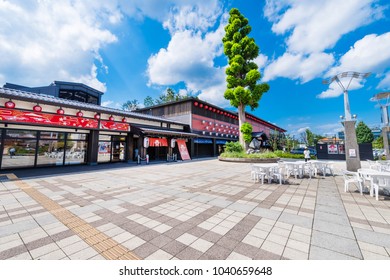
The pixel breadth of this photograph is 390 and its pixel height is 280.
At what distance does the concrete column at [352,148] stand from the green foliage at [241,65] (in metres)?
9.56

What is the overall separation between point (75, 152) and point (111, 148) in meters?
2.81

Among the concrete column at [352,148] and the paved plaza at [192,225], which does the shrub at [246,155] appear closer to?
the concrete column at [352,148]

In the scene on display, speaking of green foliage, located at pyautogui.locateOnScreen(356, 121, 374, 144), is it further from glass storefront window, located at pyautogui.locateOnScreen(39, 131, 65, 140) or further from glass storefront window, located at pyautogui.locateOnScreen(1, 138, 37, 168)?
glass storefront window, located at pyautogui.locateOnScreen(1, 138, 37, 168)

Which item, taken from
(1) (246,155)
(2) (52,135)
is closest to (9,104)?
(2) (52,135)

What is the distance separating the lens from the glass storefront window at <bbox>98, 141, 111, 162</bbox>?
14.5 metres

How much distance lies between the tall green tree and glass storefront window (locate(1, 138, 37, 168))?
17566 millimetres

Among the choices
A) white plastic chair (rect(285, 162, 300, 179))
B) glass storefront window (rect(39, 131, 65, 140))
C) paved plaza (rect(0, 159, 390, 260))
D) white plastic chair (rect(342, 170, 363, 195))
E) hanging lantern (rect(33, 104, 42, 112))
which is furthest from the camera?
glass storefront window (rect(39, 131, 65, 140))

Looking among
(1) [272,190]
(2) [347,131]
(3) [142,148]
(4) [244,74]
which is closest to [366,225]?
(1) [272,190]

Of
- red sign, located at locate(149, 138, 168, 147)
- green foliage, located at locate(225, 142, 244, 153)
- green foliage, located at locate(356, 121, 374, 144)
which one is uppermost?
green foliage, located at locate(356, 121, 374, 144)

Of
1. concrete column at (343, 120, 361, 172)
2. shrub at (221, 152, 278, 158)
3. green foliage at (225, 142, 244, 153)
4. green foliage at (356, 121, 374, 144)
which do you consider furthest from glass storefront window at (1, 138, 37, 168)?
green foliage at (356, 121, 374, 144)

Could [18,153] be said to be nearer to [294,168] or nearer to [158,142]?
[158,142]

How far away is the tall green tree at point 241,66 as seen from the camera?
1791 cm

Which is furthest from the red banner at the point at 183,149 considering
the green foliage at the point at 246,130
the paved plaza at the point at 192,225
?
the paved plaza at the point at 192,225
